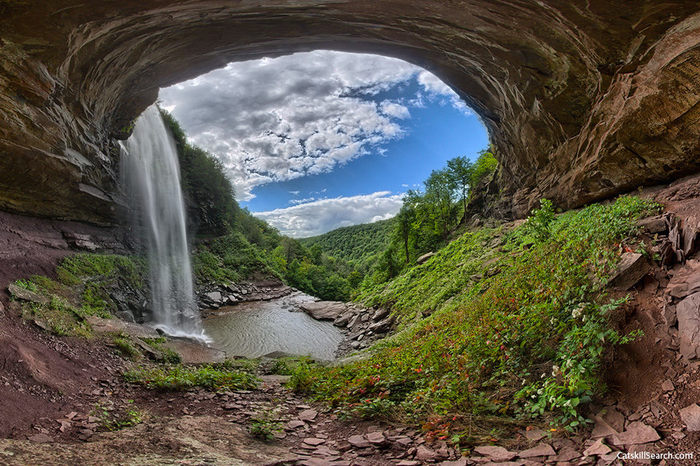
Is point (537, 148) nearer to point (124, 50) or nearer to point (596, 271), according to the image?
point (596, 271)

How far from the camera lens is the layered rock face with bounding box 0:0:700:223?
6172 mm

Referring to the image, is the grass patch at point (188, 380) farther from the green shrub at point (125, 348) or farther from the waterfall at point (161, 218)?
the waterfall at point (161, 218)

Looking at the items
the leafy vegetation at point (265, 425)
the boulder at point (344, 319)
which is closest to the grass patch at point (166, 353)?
the leafy vegetation at point (265, 425)

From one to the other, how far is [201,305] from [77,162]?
43.6 feet

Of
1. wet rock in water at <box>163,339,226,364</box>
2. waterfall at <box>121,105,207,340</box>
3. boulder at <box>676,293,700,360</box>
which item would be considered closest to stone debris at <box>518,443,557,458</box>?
boulder at <box>676,293,700,360</box>

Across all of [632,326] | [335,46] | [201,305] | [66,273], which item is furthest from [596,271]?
[201,305]

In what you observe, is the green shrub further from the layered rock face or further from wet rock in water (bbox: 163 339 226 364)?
the layered rock face

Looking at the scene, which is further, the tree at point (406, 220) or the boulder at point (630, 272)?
the tree at point (406, 220)

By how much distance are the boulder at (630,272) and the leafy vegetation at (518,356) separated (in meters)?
0.13

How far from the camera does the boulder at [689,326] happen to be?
10.8 feet

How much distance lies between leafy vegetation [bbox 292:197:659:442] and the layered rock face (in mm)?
2240

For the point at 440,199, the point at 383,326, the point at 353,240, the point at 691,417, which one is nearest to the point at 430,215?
the point at 440,199

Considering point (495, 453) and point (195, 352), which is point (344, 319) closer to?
point (195, 352)

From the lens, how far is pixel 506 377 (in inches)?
175
